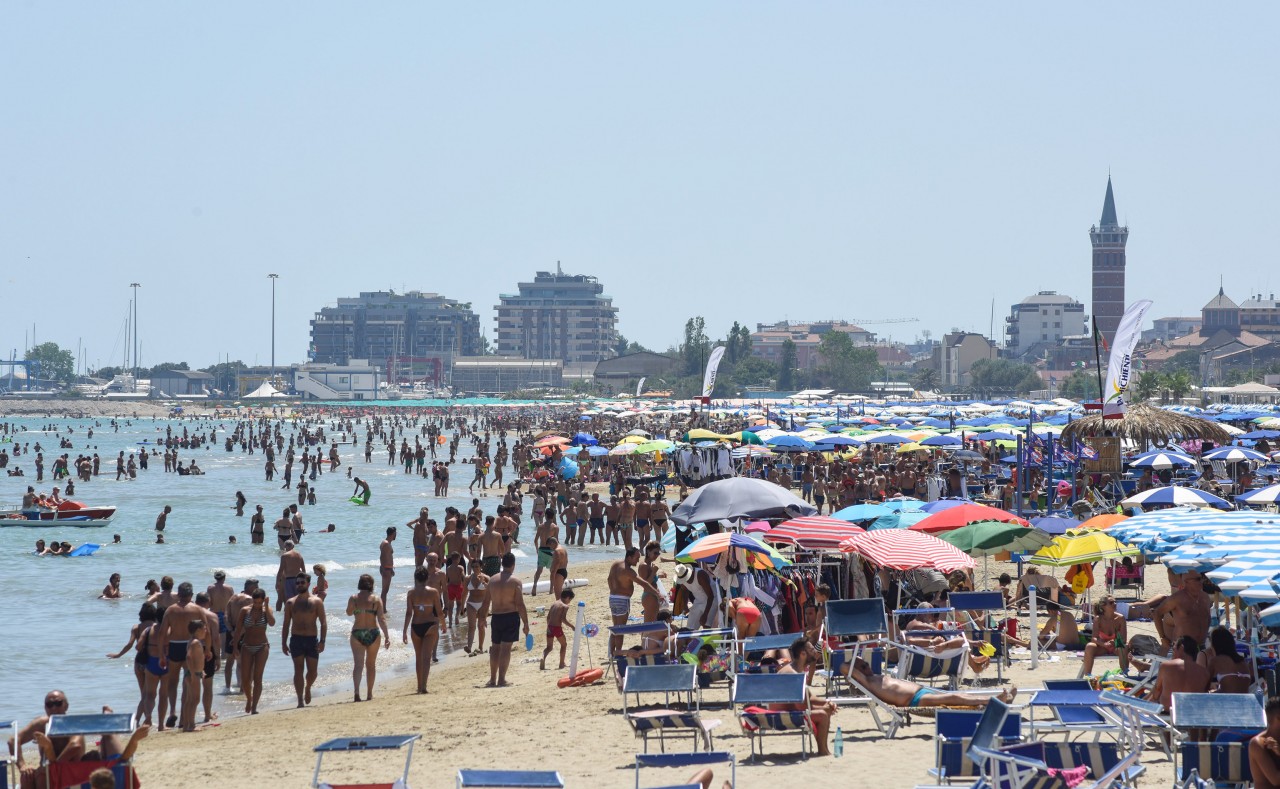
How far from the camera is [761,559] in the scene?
34.8ft

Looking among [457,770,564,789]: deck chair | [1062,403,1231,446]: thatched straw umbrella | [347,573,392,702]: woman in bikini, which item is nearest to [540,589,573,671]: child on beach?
[347,573,392,702]: woman in bikini

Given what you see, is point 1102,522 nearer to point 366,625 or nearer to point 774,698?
point 774,698

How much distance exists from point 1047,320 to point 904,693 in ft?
579

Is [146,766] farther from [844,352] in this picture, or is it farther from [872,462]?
[844,352]

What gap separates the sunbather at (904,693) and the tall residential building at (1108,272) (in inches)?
5690

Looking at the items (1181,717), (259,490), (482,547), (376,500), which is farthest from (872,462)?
(1181,717)

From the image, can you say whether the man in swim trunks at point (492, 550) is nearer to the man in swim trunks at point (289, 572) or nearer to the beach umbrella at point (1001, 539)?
the man in swim trunks at point (289, 572)

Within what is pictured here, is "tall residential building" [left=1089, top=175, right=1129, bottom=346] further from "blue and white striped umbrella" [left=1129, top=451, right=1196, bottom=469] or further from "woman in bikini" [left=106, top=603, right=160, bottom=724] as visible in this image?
"woman in bikini" [left=106, top=603, right=160, bottom=724]

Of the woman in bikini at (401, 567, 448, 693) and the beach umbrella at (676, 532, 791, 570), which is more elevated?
the beach umbrella at (676, 532, 791, 570)

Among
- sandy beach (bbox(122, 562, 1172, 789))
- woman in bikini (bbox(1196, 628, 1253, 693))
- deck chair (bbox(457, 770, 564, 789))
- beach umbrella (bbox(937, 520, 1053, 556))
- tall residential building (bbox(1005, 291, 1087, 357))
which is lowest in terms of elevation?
sandy beach (bbox(122, 562, 1172, 789))

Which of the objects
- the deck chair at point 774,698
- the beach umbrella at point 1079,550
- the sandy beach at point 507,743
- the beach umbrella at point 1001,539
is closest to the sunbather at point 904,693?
the sandy beach at point 507,743

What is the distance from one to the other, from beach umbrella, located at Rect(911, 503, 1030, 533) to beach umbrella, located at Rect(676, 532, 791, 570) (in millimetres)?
2282

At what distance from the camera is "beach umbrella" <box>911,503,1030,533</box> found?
1248cm

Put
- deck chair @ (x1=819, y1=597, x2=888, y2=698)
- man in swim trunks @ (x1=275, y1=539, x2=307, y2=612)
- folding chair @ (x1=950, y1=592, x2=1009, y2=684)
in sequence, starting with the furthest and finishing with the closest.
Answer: man in swim trunks @ (x1=275, y1=539, x2=307, y2=612) < folding chair @ (x1=950, y1=592, x2=1009, y2=684) < deck chair @ (x1=819, y1=597, x2=888, y2=698)
